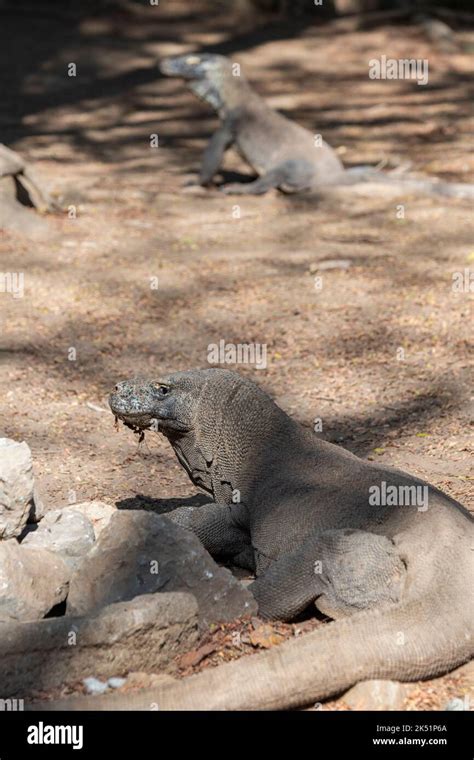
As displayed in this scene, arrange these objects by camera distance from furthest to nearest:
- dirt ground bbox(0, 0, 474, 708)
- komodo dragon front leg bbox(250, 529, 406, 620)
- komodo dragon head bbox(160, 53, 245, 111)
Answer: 1. komodo dragon head bbox(160, 53, 245, 111)
2. dirt ground bbox(0, 0, 474, 708)
3. komodo dragon front leg bbox(250, 529, 406, 620)

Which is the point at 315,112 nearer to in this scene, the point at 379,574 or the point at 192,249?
the point at 192,249

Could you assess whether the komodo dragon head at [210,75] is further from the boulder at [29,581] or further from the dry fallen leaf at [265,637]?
the dry fallen leaf at [265,637]

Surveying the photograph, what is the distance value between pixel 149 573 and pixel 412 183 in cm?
786

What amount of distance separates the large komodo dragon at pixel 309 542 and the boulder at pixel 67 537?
1.15 ft

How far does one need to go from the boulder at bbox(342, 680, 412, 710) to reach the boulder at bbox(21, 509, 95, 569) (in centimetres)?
125

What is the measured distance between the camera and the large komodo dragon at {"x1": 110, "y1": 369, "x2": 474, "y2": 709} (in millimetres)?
3404

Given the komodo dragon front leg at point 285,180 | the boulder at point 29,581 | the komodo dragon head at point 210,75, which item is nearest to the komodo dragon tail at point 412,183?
the komodo dragon front leg at point 285,180

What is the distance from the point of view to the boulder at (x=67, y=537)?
171 inches

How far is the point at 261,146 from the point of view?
38.5ft
